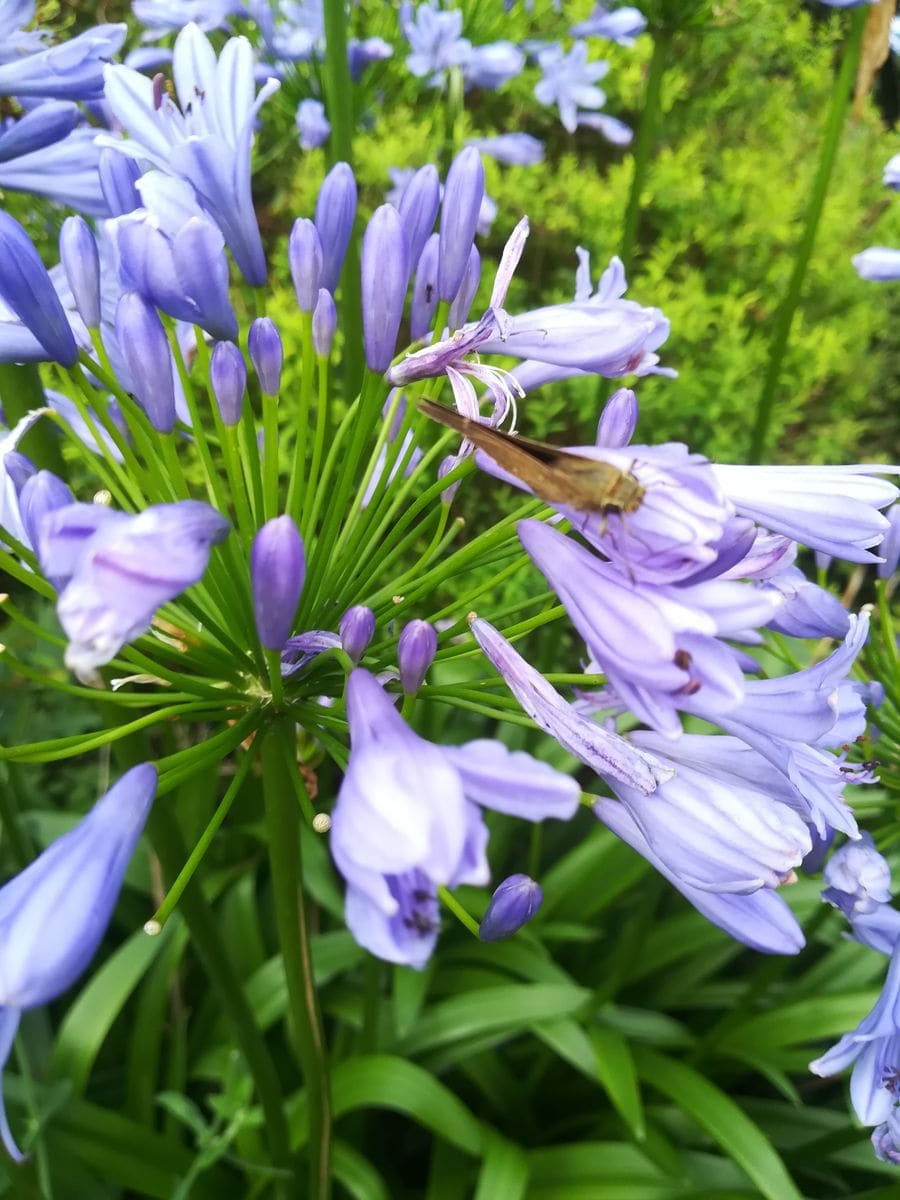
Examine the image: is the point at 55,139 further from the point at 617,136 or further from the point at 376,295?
the point at 617,136

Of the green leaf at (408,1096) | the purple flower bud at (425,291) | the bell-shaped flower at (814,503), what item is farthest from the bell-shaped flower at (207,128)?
the green leaf at (408,1096)

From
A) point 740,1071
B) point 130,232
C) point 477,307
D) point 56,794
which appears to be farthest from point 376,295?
point 477,307

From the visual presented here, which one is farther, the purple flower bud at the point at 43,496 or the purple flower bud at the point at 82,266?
the purple flower bud at the point at 82,266

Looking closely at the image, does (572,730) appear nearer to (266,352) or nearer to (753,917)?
(753,917)

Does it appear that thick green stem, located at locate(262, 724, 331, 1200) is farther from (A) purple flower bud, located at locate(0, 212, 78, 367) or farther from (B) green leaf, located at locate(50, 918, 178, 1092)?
(B) green leaf, located at locate(50, 918, 178, 1092)

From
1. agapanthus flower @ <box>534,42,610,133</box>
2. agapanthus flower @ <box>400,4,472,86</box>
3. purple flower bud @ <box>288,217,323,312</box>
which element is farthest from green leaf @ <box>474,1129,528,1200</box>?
agapanthus flower @ <box>534,42,610,133</box>

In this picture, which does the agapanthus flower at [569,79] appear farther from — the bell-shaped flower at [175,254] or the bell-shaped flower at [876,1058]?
the bell-shaped flower at [876,1058]

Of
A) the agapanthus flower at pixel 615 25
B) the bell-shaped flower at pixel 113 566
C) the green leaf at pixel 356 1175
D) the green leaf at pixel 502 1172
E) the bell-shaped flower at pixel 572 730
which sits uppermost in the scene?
the agapanthus flower at pixel 615 25

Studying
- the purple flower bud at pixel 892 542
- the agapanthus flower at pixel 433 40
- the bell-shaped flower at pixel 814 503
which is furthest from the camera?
the agapanthus flower at pixel 433 40
